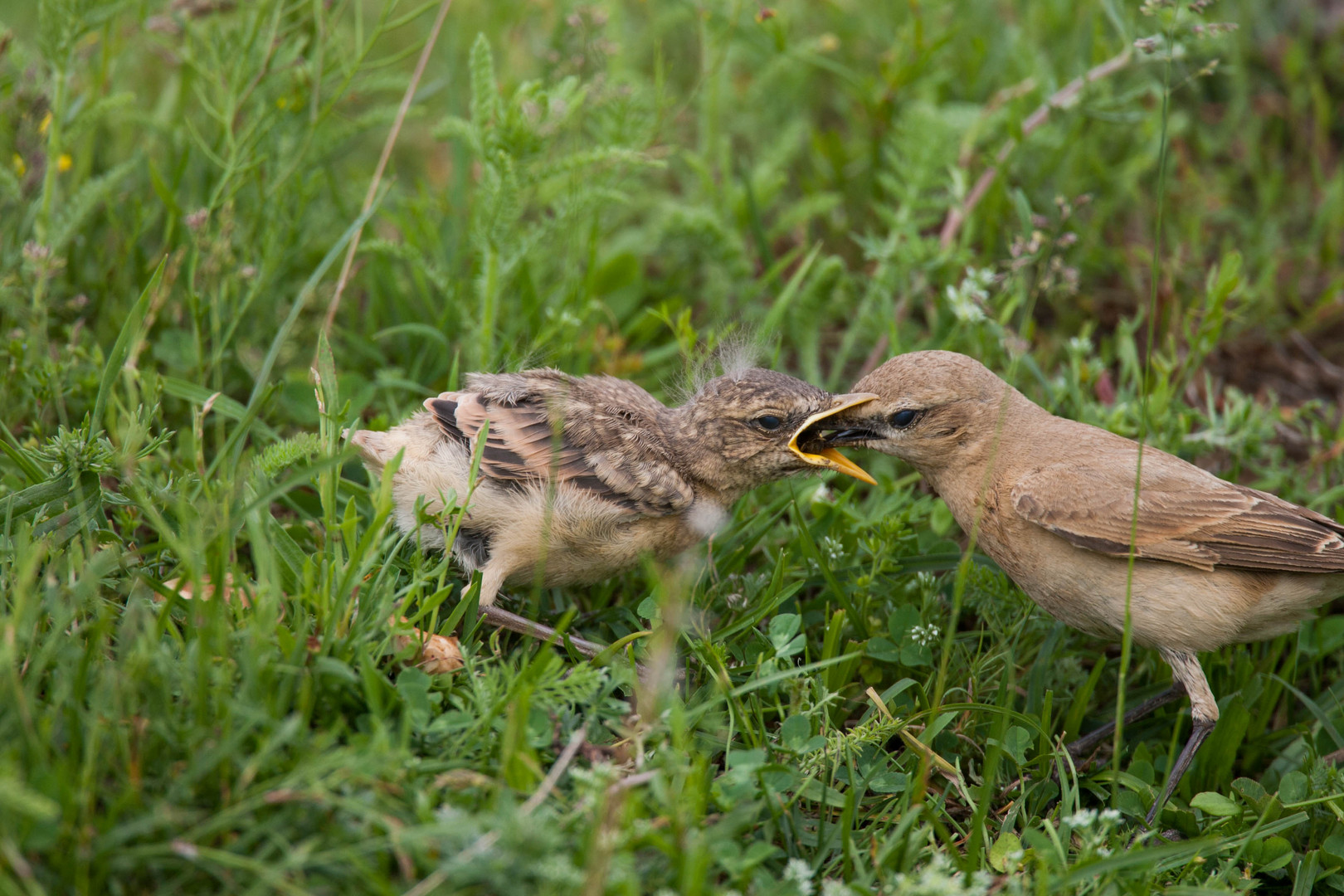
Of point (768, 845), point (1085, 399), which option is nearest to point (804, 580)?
point (768, 845)

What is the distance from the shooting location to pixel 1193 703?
13.3 ft

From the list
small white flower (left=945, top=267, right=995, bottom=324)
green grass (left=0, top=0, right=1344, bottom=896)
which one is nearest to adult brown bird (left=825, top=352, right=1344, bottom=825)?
green grass (left=0, top=0, right=1344, bottom=896)

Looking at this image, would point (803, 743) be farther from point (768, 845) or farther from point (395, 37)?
point (395, 37)

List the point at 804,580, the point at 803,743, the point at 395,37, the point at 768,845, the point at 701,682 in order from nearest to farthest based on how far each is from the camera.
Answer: the point at 768,845 → the point at 803,743 → the point at 701,682 → the point at 804,580 → the point at 395,37

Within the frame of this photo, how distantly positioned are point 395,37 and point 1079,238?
16.3ft

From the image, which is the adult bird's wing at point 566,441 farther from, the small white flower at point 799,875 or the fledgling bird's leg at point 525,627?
the small white flower at point 799,875

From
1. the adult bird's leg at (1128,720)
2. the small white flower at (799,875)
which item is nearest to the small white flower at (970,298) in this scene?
the adult bird's leg at (1128,720)

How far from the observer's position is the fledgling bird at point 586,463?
3881 millimetres

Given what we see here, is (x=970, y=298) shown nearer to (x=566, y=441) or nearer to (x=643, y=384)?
(x=643, y=384)

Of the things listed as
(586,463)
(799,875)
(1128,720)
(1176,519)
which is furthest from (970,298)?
(799,875)

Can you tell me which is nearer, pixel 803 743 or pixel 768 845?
pixel 768 845

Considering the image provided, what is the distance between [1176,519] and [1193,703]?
0.68m

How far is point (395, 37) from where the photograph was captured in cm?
783

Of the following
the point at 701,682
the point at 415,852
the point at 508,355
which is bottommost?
the point at 701,682
